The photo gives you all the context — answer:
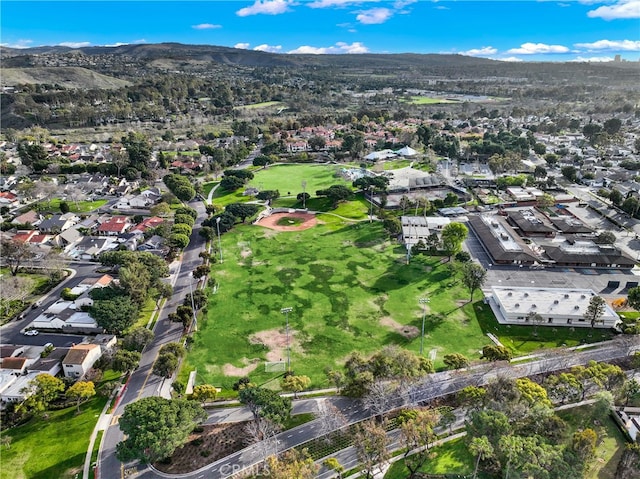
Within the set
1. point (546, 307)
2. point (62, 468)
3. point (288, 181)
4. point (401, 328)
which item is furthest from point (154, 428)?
point (288, 181)

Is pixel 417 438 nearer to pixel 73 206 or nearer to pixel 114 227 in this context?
pixel 114 227

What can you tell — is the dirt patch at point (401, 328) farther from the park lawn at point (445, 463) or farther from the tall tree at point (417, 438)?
the park lawn at point (445, 463)

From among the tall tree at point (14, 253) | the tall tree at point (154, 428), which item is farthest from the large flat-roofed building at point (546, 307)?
the tall tree at point (14, 253)

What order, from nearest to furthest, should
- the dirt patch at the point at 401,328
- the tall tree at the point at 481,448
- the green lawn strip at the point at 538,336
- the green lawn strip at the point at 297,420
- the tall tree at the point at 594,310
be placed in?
the tall tree at the point at 481,448
the green lawn strip at the point at 297,420
the green lawn strip at the point at 538,336
the tall tree at the point at 594,310
the dirt patch at the point at 401,328

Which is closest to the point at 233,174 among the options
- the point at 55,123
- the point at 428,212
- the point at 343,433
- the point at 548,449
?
the point at 428,212

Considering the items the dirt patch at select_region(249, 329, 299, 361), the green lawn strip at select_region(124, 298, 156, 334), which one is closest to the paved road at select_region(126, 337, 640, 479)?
the dirt patch at select_region(249, 329, 299, 361)

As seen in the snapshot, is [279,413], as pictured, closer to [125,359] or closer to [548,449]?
[125,359]
